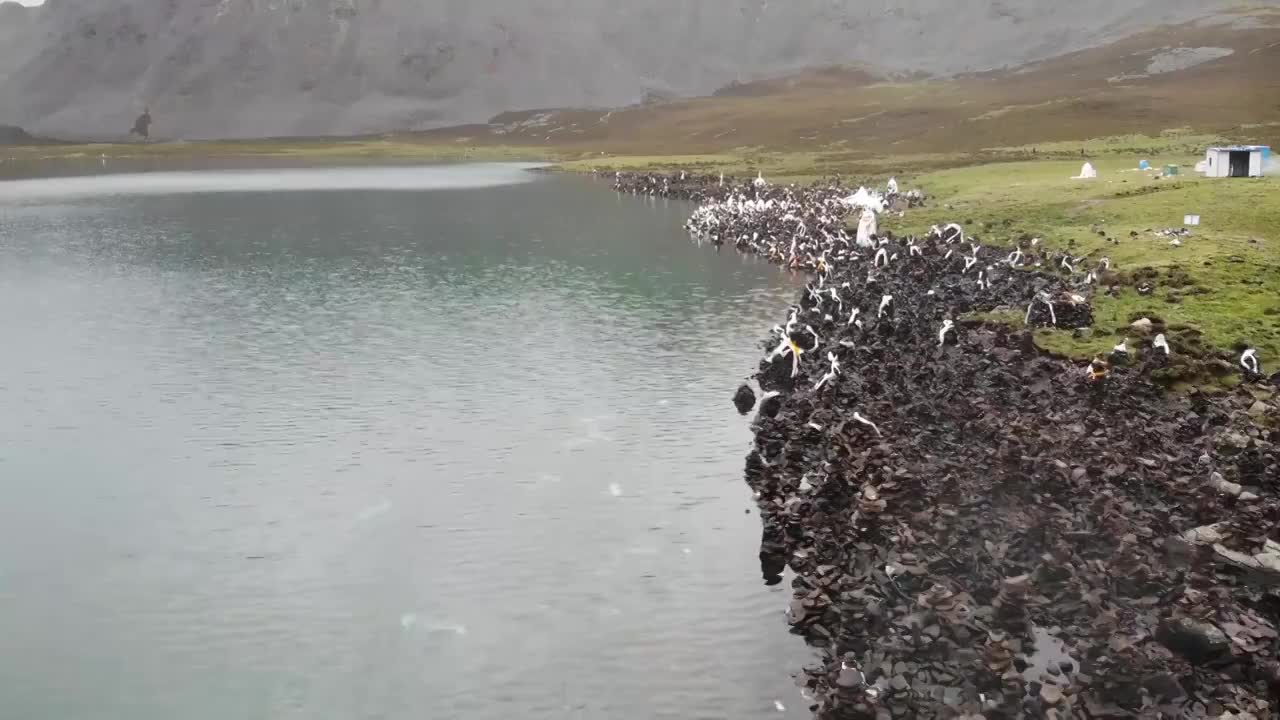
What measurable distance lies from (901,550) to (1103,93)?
610ft

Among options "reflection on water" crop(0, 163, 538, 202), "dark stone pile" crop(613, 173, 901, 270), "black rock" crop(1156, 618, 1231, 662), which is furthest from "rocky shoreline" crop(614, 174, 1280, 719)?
"reflection on water" crop(0, 163, 538, 202)

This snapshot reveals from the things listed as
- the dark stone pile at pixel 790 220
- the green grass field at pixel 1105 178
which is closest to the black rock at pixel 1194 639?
the green grass field at pixel 1105 178

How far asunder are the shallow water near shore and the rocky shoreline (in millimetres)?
1388

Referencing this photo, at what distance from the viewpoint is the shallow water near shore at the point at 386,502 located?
757 inches

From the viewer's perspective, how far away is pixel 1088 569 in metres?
19.8

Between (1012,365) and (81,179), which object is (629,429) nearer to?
(1012,365)

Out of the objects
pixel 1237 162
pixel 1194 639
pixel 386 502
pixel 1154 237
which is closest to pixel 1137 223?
pixel 1154 237

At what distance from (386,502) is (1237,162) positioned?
5587 cm

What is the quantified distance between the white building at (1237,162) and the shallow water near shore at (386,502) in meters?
26.8

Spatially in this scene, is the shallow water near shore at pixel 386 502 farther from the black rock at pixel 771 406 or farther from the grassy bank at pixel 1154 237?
the grassy bank at pixel 1154 237

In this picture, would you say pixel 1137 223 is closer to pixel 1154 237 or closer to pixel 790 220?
pixel 1154 237

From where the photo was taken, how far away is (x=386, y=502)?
2712cm

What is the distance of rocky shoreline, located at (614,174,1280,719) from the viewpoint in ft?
56.2

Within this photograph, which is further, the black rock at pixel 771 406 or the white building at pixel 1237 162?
the white building at pixel 1237 162
